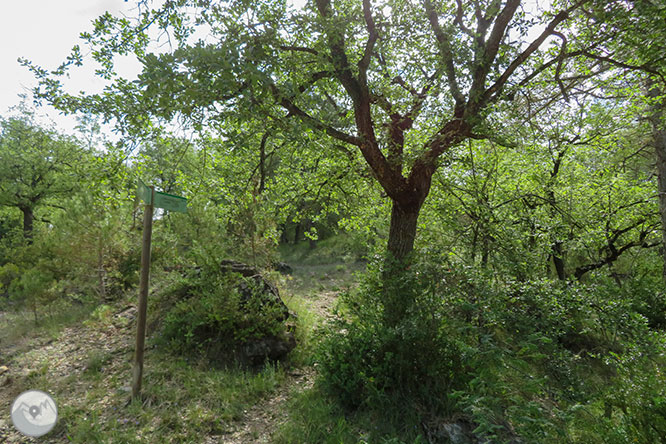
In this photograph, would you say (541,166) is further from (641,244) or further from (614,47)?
(614,47)

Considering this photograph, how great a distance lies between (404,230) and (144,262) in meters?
3.98

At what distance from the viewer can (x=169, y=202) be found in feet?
13.3

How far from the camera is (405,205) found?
509 centimetres

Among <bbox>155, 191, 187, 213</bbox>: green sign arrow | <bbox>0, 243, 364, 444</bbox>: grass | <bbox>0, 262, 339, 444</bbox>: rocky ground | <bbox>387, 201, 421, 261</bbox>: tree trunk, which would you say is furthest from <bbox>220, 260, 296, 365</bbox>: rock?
<bbox>387, 201, 421, 261</bbox>: tree trunk

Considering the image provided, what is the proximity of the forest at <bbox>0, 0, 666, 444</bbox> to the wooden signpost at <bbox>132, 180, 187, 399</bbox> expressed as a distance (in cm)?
13

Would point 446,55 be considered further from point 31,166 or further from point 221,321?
point 31,166

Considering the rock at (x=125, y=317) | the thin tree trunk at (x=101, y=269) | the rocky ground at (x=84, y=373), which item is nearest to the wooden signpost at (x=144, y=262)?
the rocky ground at (x=84, y=373)

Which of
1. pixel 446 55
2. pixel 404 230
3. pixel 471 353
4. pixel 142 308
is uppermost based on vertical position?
pixel 446 55

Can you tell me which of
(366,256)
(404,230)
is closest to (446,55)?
(404,230)

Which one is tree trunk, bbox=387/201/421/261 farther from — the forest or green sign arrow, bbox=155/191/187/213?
green sign arrow, bbox=155/191/187/213

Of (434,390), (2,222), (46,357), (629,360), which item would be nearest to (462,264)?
(434,390)

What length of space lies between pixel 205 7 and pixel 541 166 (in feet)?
27.8

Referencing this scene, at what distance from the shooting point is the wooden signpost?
383 cm

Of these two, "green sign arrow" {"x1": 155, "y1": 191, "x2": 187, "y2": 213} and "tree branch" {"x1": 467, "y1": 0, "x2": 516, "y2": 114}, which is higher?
"tree branch" {"x1": 467, "y1": 0, "x2": 516, "y2": 114}
